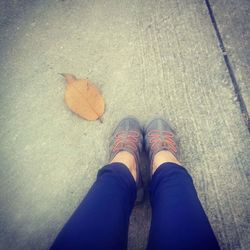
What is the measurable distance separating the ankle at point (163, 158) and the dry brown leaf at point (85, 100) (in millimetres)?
470

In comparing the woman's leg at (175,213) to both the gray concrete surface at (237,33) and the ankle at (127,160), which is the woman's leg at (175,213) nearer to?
the ankle at (127,160)

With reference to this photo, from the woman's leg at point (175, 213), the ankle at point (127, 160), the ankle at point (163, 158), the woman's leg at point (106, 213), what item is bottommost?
the ankle at point (163, 158)

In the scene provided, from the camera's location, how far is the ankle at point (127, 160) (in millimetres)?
1687

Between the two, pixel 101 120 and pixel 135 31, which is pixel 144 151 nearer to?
pixel 101 120

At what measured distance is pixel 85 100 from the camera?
1.97 metres

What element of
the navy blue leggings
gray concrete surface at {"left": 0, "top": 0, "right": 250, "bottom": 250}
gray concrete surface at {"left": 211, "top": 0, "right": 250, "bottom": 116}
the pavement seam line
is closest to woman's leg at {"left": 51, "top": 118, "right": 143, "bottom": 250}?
the navy blue leggings

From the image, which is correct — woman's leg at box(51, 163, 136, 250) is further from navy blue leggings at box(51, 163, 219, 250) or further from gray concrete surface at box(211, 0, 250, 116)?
gray concrete surface at box(211, 0, 250, 116)

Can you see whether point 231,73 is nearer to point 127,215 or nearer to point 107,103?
point 107,103

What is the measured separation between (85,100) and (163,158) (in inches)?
25.1

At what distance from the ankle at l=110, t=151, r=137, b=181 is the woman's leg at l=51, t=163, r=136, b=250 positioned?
0.14 m

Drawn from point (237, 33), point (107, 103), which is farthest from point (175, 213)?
point (237, 33)

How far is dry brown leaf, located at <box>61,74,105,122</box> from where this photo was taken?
1967mm

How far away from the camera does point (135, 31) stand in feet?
7.06

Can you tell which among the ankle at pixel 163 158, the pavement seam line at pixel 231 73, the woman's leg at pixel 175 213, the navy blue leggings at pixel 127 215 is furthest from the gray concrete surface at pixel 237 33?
the navy blue leggings at pixel 127 215
